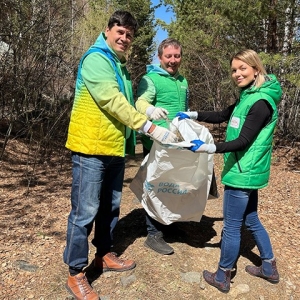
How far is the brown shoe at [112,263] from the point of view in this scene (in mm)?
2613

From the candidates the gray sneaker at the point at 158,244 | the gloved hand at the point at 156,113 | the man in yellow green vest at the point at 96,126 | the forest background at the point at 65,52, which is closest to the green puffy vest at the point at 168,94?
the gloved hand at the point at 156,113

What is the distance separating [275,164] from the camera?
21.8 feet

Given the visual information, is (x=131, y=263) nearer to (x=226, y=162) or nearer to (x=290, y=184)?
(x=226, y=162)

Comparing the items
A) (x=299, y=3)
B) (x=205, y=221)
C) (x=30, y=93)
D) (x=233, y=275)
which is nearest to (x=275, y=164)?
(x=299, y=3)

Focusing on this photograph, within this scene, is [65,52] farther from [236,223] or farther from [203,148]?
[236,223]

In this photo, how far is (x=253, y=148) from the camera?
2.20 meters

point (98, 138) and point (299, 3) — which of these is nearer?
point (98, 138)

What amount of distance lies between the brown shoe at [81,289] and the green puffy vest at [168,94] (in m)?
1.24

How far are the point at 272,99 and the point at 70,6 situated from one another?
4.84 m

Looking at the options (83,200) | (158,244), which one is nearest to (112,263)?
(158,244)

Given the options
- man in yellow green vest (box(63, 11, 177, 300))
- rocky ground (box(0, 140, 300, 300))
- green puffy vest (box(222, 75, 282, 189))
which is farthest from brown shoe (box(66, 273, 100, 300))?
green puffy vest (box(222, 75, 282, 189))

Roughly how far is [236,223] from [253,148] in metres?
0.58

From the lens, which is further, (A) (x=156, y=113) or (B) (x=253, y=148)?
(A) (x=156, y=113)

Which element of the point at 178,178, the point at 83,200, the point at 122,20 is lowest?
the point at 83,200
